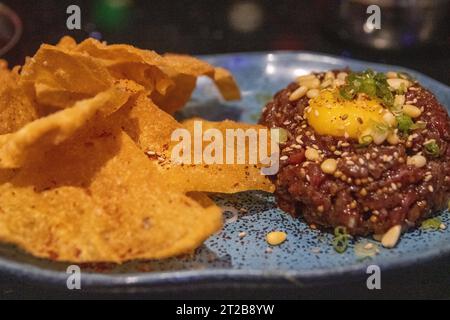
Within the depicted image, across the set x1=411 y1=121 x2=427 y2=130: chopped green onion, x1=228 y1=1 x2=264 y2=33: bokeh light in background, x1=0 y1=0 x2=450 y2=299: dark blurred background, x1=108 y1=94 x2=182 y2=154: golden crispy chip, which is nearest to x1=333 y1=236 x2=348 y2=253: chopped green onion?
x1=411 y1=121 x2=427 y2=130: chopped green onion

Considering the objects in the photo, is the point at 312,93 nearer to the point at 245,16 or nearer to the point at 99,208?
the point at 99,208

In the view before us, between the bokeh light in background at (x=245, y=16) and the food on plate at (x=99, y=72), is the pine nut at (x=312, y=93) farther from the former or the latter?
the bokeh light in background at (x=245, y=16)

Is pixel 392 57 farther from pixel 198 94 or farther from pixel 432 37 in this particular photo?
pixel 198 94

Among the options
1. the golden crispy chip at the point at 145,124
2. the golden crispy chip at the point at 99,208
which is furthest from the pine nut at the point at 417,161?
the golden crispy chip at the point at 145,124

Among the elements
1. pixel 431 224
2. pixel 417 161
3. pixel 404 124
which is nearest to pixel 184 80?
pixel 404 124

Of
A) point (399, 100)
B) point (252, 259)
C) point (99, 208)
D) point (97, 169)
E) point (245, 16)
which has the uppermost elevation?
point (245, 16)
